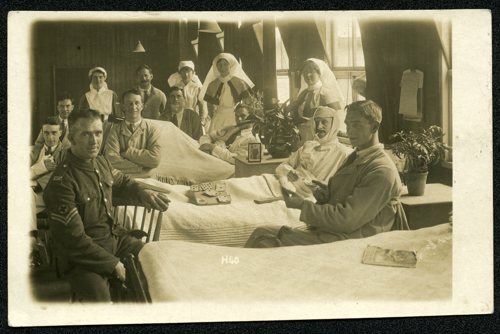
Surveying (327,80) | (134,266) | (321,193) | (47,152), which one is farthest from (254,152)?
(47,152)

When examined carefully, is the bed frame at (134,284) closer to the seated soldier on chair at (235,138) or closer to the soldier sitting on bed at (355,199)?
the soldier sitting on bed at (355,199)

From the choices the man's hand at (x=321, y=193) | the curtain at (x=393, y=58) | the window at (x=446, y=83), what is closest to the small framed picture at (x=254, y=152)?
the man's hand at (x=321, y=193)

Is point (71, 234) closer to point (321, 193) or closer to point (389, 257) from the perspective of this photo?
point (321, 193)

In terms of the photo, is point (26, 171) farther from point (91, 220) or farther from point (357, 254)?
point (357, 254)

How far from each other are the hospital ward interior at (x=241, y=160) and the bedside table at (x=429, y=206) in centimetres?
1

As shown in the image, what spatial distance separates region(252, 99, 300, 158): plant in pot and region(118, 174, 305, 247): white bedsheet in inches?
8.3

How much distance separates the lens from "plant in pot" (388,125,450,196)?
138 inches

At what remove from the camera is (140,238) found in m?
3.36

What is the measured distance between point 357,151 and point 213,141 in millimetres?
1028

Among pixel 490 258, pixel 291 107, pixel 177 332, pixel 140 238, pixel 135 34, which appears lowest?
pixel 177 332

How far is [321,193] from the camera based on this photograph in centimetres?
349

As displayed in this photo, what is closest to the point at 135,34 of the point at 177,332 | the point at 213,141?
the point at 213,141

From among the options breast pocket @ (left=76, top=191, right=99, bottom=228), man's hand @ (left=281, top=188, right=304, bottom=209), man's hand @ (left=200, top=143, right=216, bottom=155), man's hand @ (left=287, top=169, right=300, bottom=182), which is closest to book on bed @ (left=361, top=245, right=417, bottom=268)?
man's hand @ (left=281, top=188, right=304, bottom=209)

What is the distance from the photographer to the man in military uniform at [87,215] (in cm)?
326
